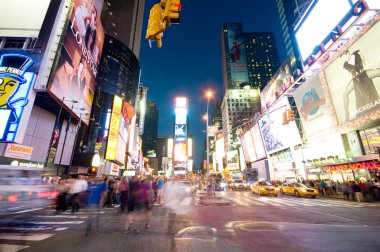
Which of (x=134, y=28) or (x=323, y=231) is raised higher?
(x=134, y=28)

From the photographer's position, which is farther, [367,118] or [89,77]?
[89,77]

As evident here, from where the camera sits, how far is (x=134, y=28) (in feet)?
250

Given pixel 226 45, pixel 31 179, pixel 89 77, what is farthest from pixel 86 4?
pixel 226 45

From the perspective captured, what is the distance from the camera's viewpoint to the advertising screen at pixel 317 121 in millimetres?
26234

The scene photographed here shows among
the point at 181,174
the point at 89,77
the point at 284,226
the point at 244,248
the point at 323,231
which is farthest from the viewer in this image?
the point at 181,174

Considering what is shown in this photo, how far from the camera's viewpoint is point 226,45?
5517 inches

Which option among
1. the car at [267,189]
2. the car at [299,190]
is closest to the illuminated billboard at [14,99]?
the car at [267,189]

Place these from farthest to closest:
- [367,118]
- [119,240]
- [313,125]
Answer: [313,125], [367,118], [119,240]

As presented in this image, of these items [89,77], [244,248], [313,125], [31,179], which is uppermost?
[89,77]

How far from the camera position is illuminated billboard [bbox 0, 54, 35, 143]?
19.4m

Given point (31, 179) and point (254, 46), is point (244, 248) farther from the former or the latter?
point (254, 46)

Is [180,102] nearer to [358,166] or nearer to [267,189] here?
[267,189]

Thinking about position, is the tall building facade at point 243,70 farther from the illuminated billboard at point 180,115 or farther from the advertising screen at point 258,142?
the illuminated billboard at point 180,115

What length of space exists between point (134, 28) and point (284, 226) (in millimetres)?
84321
